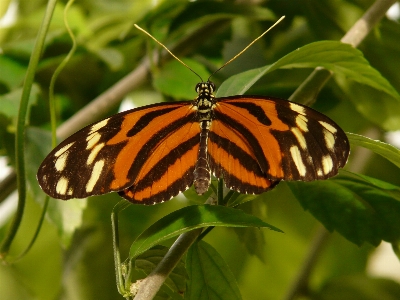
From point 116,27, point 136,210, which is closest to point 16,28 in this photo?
point 116,27

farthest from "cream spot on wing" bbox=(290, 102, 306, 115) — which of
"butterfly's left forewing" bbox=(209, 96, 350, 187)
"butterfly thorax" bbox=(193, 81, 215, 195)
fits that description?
"butterfly thorax" bbox=(193, 81, 215, 195)

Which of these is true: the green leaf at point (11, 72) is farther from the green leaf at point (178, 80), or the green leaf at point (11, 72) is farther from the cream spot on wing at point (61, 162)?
the cream spot on wing at point (61, 162)

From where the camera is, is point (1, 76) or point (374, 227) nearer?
point (374, 227)

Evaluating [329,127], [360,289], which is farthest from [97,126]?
[360,289]

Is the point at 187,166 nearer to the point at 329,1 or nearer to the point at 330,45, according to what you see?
the point at 330,45

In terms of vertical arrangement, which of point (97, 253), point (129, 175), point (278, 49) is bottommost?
point (129, 175)

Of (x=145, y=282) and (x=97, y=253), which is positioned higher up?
(x=97, y=253)

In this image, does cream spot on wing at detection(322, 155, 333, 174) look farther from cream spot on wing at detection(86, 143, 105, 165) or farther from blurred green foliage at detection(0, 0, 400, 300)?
cream spot on wing at detection(86, 143, 105, 165)

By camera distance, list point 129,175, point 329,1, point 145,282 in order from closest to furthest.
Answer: point 145,282 < point 129,175 < point 329,1
